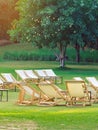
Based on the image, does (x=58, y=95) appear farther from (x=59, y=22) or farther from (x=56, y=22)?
(x=56, y=22)

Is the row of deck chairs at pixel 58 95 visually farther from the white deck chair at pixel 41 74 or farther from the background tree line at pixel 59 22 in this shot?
the background tree line at pixel 59 22

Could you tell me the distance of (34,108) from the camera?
66.3 feet

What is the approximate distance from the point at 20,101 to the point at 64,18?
2851 cm

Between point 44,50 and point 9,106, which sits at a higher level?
point 44,50

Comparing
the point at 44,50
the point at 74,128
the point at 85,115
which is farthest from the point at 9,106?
the point at 44,50

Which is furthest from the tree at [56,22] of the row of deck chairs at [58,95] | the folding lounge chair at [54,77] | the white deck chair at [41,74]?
the row of deck chairs at [58,95]

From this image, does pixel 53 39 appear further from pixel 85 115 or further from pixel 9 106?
pixel 85 115

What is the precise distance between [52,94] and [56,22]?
95.0 ft

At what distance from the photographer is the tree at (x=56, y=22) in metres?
49.9

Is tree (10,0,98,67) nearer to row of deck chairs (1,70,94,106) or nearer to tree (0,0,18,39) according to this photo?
row of deck chairs (1,70,94,106)

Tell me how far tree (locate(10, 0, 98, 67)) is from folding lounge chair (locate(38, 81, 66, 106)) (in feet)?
91.6

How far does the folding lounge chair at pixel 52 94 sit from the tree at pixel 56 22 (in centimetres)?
2791

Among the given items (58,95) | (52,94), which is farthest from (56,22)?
(58,95)

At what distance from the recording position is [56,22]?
164ft
